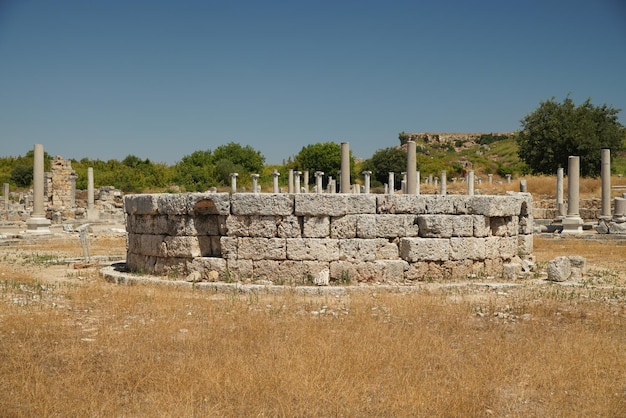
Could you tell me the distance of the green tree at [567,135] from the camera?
37.1 metres

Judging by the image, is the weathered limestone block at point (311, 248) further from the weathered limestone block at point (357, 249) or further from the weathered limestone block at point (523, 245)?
the weathered limestone block at point (523, 245)

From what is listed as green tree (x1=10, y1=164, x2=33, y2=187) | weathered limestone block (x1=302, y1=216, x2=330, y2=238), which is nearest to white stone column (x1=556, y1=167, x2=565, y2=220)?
weathered limestone block (x1=302, y1=216, x2=330, y2=238)

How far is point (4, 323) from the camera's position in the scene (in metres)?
6.98

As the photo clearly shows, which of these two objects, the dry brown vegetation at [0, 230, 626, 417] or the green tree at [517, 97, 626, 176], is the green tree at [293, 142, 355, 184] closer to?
the green tree at [517, 97, 626, 176]

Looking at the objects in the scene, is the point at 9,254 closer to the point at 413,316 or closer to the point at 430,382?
the point at 413,316

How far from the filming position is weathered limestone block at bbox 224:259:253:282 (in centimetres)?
1020

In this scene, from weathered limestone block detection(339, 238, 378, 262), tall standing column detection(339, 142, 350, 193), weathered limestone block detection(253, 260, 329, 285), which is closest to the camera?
weathered limestone block detection(253, 260, 329, 285)

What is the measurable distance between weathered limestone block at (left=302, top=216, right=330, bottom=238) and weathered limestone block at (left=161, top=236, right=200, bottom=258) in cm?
209

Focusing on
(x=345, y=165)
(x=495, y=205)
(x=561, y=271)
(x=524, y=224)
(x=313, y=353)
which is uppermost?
(x=345, y=165)

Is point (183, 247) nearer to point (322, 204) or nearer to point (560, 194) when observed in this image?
point (322, 204)

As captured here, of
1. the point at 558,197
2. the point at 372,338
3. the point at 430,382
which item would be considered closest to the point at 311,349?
the point at 372,338

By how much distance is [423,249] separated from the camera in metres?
10.4

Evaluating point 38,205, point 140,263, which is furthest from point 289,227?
point 38,205

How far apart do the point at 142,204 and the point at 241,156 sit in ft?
155
